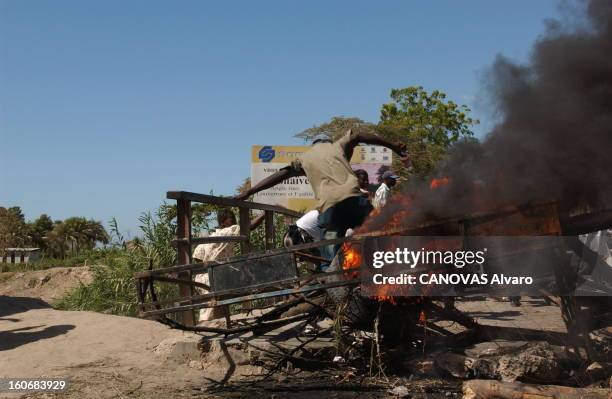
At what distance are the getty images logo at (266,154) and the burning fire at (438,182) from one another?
13.3m

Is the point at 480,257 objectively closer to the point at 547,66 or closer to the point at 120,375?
the point at 547,66

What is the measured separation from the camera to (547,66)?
18.3 ft

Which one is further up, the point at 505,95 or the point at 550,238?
the point at 505,95

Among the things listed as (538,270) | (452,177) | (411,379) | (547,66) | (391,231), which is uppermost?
(547,66)

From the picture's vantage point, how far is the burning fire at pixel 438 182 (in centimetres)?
549

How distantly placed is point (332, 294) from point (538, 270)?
1785 mm

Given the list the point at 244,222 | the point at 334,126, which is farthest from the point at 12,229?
the point at 244,222

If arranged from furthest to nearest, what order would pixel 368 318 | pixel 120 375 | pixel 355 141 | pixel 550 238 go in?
pixel 355 141, pixel 120 375, pixel 368 318, pixel 550 238

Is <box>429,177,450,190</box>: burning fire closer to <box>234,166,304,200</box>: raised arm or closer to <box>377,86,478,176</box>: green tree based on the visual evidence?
<box>234,166,304,200</box>: raised arm

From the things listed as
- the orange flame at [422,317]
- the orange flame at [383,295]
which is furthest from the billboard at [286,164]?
the orange flame at [383,295]

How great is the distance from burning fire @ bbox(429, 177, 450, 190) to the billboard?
40.3ft

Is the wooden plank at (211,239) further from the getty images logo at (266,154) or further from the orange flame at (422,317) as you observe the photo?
the getty images logo at (266,154)

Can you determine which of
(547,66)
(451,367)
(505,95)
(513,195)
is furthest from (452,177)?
(451,367)

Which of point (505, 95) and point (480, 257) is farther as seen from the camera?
point (505, 95)
